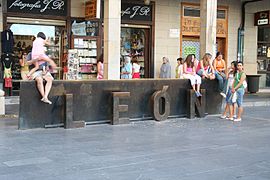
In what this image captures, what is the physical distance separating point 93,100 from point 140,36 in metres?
9.55

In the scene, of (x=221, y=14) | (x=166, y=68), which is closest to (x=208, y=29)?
(x=166, y=68)

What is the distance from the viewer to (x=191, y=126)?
456 inches

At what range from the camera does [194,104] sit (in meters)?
13.1

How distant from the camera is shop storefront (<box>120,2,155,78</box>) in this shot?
19.7 m

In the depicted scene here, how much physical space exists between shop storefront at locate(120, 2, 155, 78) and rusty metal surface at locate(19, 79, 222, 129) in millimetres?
6955

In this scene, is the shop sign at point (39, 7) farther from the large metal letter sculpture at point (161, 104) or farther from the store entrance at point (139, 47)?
the large metal letter sculpture at point (161, 104)

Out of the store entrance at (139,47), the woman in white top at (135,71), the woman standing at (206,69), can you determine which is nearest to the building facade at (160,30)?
the store entrance at (139,47)

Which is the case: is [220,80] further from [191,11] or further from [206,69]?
[191,11]

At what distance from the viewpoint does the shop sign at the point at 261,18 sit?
22.5 m

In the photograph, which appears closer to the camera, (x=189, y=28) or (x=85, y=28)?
(x=85, y=28)

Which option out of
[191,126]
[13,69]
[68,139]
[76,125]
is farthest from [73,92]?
[13,69]

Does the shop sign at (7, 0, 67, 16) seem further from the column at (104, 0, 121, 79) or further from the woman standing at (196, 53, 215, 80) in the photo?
the woman standing at (196, 53, 215, 80)

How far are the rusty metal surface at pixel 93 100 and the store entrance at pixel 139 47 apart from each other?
697 centimetres

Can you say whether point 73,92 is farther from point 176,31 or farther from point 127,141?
point 176,31
